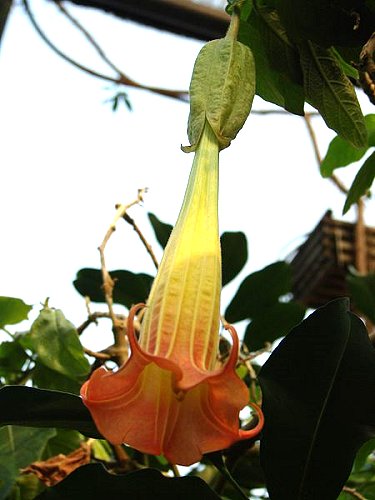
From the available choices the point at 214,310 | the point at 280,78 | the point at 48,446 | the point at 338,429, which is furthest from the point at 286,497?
the point at 48,446

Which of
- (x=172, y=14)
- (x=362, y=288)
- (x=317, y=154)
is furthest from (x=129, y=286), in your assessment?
(x=317, y=154)

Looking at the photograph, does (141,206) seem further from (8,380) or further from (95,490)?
(95,490)

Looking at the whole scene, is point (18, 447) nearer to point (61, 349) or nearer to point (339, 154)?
point (61, 349)

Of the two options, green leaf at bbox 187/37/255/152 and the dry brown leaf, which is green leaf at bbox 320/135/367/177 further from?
the dry brown leaf

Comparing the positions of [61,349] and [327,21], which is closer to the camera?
[327,21]

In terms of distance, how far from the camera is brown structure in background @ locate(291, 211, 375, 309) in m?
2.88

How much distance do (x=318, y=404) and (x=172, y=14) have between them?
51.6 inches

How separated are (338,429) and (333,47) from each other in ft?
1.05

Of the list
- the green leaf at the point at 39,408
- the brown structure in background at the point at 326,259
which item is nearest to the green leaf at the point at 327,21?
the green leaf at the point at 39,408

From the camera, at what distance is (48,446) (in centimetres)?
94

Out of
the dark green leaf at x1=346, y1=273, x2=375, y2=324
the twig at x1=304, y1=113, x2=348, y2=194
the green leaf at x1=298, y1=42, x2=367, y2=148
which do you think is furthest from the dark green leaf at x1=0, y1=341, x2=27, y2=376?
the twig at x1=304, y1=113, x2=348, y2=194

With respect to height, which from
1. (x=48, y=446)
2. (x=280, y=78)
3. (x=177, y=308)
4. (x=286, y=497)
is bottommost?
(x=48, y=446)

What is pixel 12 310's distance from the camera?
3.21ft

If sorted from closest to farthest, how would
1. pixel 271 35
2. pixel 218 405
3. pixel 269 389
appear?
pixel 218 405
pixel 269 389
pixel 271 35
